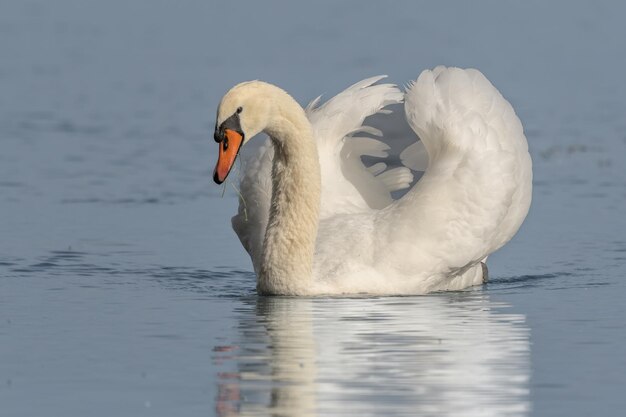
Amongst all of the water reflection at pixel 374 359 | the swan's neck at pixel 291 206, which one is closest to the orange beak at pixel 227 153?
the swan's neck at pixel 291 206

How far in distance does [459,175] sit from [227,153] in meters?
1.94

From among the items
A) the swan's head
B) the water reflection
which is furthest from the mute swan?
the water reflection

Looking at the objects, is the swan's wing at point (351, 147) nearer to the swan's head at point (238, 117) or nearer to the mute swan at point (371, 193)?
the mute swan at point (371, 193)

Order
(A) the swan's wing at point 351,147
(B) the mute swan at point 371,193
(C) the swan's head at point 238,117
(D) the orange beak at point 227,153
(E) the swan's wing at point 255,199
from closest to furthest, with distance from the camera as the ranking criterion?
(D) the orange beak at point 227,153 → (C) the swan's head at point 238,117 → (B) the mute swan at point 371,193 → (E) the swan's wing at point 255,199 → (A) the swan's wing at point 351,147

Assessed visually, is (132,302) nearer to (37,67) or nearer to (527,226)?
(527,226)

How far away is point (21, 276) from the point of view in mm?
13234

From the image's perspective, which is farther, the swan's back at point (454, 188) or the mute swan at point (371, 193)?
the swan's back at point (454, 188)

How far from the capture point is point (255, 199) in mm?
13508

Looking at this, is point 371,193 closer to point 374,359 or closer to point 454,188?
point 454,188

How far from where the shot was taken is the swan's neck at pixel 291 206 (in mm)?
12469

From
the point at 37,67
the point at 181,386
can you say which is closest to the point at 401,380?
the point at 181,386

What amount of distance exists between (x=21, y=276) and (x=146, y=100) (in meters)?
10.9

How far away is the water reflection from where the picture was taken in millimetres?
8922

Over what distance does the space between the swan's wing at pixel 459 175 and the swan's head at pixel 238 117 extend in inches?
51.4
